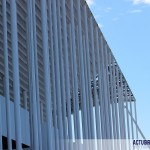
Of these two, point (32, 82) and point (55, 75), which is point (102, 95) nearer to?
point (55, 75)

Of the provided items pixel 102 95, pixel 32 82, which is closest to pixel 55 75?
pixel 32 82

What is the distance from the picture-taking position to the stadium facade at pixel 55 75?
50.2ft

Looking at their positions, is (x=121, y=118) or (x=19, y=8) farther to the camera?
(x=121, y=118)

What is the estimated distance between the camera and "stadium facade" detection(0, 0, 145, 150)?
15.3m

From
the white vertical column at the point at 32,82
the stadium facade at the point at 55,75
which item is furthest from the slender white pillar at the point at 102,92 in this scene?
the white vertical column at the point at 32,82

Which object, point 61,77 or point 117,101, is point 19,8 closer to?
point 61,77

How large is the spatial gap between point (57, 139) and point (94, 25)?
336 inches

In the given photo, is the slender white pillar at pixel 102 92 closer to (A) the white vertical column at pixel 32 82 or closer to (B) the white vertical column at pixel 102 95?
(B) the white vertical column at pixel 102 95

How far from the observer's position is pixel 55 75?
1803 centimetres

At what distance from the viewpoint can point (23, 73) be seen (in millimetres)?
26109

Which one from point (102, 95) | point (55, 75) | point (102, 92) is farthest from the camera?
point (102, 92)

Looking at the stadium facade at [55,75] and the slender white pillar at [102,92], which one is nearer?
the stadium facade at [55,75]

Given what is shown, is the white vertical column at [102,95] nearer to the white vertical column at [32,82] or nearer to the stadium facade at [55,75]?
the stadium facade at [55,75]

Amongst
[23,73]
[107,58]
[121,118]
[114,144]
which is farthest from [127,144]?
[23,73]
